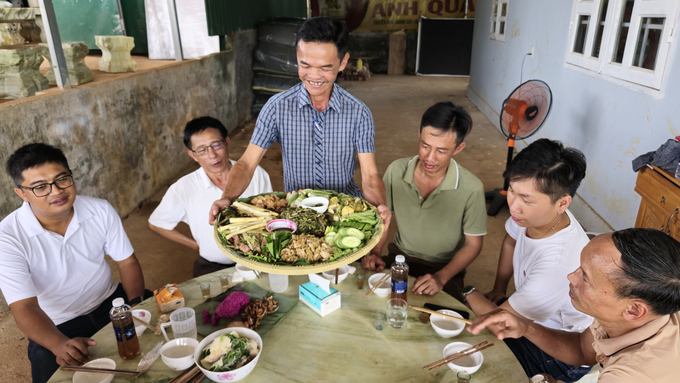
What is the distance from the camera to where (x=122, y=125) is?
16.2 feet

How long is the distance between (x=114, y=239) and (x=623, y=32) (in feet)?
17.2

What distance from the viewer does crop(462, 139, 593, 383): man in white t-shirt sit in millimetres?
2008

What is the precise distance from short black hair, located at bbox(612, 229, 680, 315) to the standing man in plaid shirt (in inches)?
47.9

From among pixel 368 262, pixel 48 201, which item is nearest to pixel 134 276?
pixel 48 201

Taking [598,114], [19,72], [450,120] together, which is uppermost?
[19,72]

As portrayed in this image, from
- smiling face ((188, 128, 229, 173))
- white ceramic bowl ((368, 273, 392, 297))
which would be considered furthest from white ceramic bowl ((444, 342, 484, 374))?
smiling face ((188, 128, 229, 173))

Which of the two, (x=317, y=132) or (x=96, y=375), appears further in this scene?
(x=317, y=132)

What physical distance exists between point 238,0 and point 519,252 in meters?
8.10

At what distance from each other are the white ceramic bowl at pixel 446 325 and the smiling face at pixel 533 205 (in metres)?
0.64

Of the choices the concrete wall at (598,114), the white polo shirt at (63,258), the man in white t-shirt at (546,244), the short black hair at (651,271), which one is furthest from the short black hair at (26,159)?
the concrete wall at (598,114)

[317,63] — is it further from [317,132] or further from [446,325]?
[446,325]

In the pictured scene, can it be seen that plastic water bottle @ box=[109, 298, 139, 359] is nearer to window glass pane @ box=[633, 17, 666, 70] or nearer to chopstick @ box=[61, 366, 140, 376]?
chopstick @ box=[61, 366, 140, 376]

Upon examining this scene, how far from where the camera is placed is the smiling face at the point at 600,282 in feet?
4.56

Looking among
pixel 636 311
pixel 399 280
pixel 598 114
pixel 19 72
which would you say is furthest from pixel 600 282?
pixel 19 72
